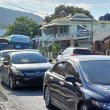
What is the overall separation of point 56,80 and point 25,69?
3838 millimetres

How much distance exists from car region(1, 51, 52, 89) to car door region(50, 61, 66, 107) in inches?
123

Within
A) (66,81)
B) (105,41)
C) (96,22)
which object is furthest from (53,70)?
(96,22)

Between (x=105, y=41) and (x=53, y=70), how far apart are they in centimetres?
2829

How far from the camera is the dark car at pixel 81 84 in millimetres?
5191

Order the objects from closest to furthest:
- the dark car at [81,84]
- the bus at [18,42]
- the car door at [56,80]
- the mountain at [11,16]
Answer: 1. the dark car at [81,84]
2. the car door at [56,80]
3. the bus at [18,42]
4. the mountain at [11,16]

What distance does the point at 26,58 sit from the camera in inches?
475

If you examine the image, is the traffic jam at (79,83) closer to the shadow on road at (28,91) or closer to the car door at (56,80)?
the car door at (56,80)

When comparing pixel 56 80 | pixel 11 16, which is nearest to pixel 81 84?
pixel 56 80

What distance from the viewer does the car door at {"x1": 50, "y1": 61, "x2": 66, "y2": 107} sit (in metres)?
6.92

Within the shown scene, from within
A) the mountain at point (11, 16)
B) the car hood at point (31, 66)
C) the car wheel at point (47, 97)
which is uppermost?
the mountain at point (11, 16)

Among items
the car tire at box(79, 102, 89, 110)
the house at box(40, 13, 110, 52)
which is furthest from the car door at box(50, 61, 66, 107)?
the house at box(40, 13, 110, 52)

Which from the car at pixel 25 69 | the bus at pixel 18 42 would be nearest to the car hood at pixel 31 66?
the car at pixel 25 69

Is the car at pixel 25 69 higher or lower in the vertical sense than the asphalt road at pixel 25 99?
higher

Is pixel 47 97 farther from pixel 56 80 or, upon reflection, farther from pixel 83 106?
pixel 83 106
